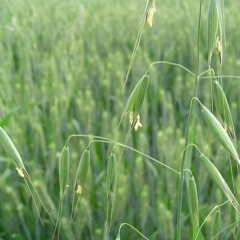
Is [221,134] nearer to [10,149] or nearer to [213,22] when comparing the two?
[213,22]

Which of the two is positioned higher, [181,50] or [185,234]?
[181,50]

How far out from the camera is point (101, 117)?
5.01ft

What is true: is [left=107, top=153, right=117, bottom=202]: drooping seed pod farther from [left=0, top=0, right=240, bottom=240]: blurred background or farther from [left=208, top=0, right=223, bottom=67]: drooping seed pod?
[left=0, top=0, right=240, bottom=240]: blurred background

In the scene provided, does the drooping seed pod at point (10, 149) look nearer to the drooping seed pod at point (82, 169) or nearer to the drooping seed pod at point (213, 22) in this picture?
the drooping seed pod at point (82, 169)

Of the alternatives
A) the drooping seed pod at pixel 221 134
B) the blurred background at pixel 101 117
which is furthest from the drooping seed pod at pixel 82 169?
the blurred background at pixel 101 117

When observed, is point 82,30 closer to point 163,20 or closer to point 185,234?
point 163,20

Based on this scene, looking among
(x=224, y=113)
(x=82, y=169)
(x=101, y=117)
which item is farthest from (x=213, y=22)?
(x=101, y=117)

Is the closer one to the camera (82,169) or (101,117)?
(82,169)

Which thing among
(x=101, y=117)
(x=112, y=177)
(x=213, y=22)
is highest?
(x=213, y=22)

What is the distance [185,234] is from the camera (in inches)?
41.1

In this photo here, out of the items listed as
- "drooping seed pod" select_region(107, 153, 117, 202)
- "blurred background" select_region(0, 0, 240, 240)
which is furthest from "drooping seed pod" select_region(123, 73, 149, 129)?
"blurred background" select_region(0, 0, 240, 240)

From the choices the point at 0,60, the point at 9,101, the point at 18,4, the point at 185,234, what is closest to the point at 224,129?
the point at 185,234

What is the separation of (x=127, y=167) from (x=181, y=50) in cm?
90

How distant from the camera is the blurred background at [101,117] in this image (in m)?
1.00
